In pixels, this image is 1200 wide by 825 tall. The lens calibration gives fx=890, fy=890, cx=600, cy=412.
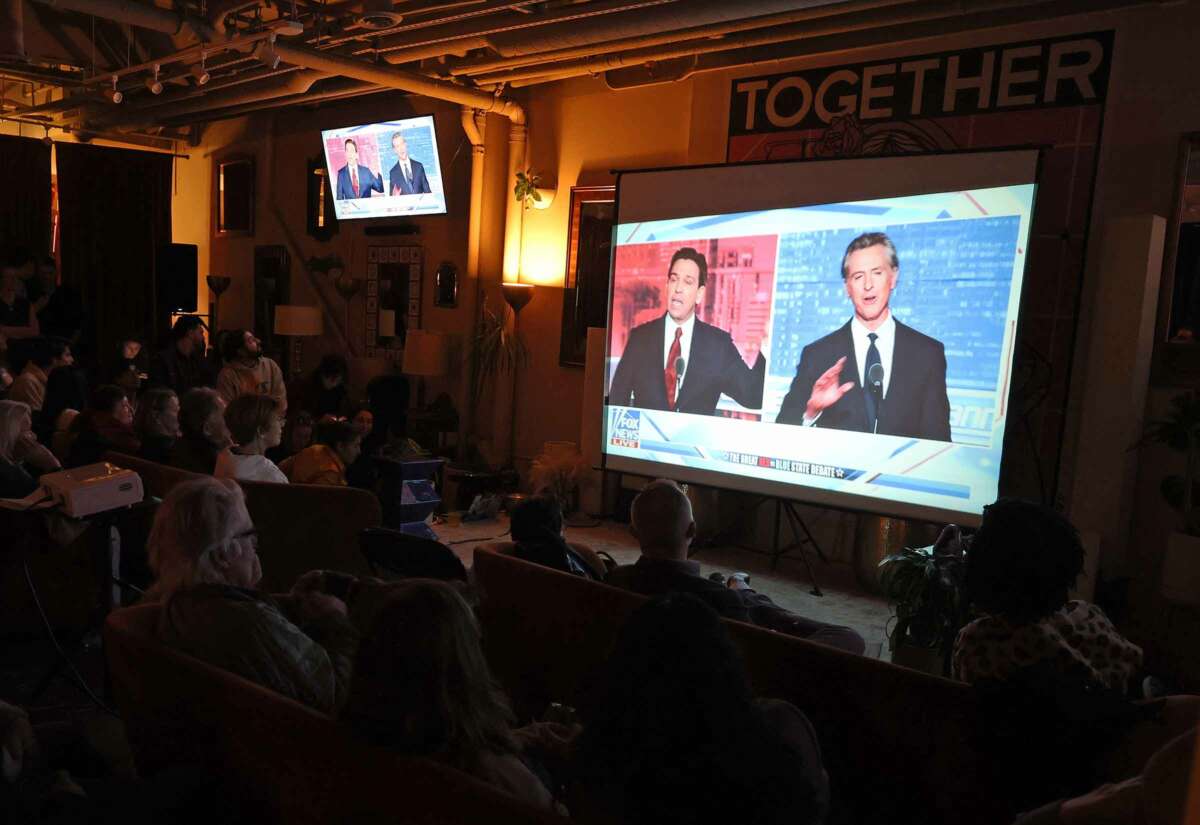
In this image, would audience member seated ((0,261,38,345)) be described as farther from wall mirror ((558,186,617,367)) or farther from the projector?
the projector

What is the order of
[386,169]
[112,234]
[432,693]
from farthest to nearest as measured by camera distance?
[112,234] → [386,169] → [432,693]

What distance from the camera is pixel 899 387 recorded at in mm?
4641

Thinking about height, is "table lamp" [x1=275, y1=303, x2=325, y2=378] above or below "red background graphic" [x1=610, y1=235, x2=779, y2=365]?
below

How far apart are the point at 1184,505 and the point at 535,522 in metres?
3.11

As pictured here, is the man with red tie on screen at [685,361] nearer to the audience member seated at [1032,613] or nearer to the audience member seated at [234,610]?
the audience member seated at [1032,613]

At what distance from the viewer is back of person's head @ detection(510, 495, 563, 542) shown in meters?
2.98

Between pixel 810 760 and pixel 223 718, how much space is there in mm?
1068

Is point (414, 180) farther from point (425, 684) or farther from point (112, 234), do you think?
point (425, 684)

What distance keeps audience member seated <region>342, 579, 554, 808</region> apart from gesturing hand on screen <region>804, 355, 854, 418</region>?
3692 mm

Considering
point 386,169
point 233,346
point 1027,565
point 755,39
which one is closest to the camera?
point 1027,565

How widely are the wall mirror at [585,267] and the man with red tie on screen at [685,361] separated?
2.84 feet

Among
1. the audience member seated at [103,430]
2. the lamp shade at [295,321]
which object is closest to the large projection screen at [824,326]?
the audience member seated at [103,430]

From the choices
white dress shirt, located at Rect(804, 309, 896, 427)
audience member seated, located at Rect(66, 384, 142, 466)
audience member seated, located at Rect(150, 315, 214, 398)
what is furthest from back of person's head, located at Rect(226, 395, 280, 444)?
audience member seated, located at Rect(150, 315, 214, 398)

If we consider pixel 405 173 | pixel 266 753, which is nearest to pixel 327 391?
pixel 405 173
